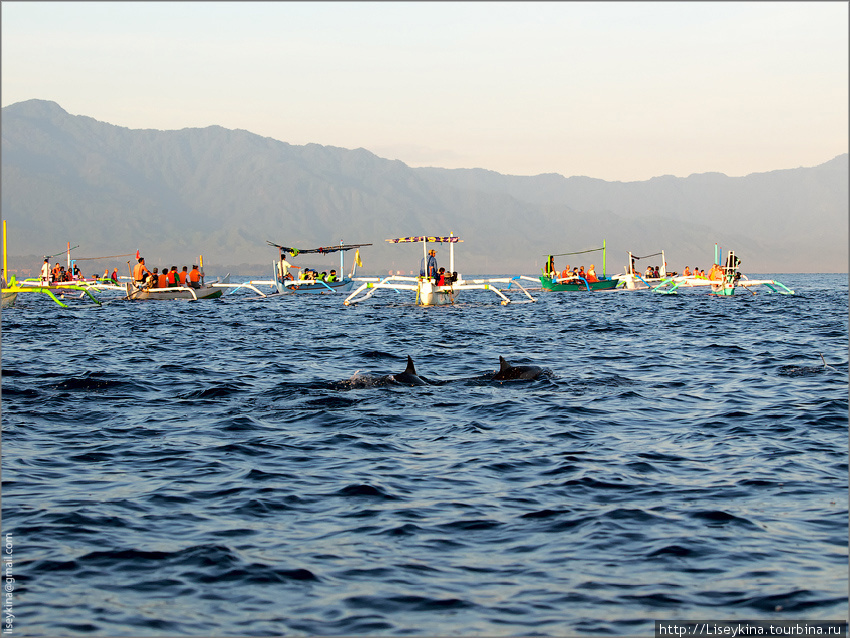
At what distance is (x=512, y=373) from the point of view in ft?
60.9

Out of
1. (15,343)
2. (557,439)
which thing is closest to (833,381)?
(557,439)

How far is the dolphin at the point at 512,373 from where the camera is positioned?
18341 mm

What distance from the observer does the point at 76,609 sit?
650cm

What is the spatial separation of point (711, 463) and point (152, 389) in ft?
36.3

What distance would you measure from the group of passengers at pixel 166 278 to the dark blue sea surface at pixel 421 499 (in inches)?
1526

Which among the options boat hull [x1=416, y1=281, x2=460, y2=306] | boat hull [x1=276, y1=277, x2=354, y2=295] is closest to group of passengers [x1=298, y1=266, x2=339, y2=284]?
boat hull [x1=276, y1=277, x2=354, y2=295]

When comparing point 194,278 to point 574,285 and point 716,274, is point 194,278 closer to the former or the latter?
point 574,285

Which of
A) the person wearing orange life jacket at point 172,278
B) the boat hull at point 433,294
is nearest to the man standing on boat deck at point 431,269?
the boat hull at point 433,294

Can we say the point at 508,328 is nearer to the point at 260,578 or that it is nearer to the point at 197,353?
the point at 197,353

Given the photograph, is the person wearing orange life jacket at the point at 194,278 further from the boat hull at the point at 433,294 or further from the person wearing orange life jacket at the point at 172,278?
the boat hull at the point at 433,294

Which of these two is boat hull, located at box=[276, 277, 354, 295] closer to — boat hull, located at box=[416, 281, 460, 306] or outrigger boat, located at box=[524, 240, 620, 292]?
outrigger boat, located at box=[524, 240, 620, 292]

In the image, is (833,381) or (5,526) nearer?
(5,526)

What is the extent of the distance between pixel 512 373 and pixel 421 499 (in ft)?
31.3

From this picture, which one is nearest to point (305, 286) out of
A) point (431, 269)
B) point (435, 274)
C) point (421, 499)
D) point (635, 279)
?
point (435, 274)
